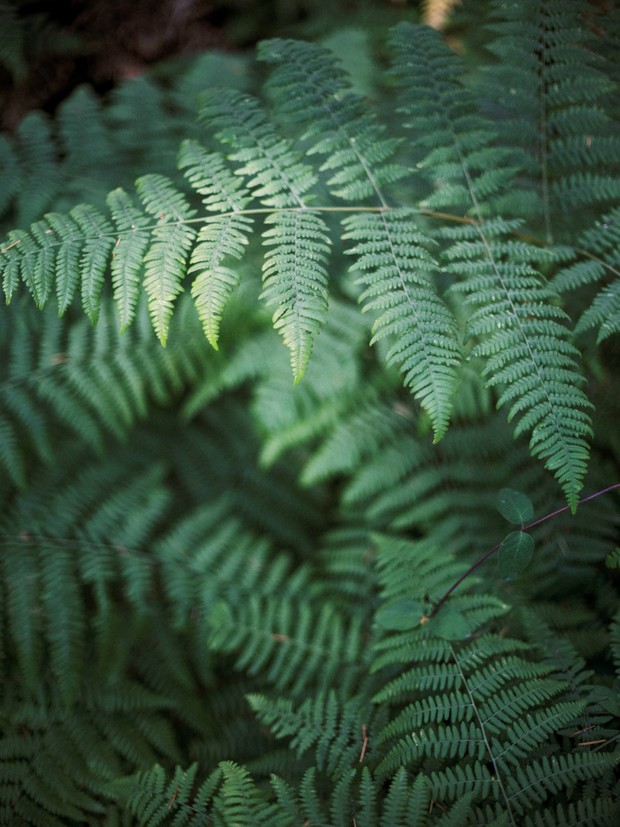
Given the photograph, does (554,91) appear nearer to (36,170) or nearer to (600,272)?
(600,272)

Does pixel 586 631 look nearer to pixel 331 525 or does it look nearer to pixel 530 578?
pixel 530 578

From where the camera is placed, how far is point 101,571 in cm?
263

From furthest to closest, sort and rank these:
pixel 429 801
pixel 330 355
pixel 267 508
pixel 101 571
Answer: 1. pixel 267 508
2. pixel 330 355
3. pixel 101 571
4. pixel 429 801

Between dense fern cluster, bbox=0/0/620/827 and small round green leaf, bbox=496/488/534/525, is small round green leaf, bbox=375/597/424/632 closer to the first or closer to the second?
dense fern cluster, bbox=0/0/620/827

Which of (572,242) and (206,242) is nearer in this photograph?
(206,242)

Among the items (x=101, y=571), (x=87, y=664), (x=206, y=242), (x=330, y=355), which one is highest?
(x=206, y=242)

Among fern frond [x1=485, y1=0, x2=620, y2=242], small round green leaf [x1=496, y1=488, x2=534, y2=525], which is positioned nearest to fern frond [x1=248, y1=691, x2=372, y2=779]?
small round green leaf [x1=496, y1=488, x2=534, y2=525]

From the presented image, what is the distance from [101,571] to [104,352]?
1.10 metres

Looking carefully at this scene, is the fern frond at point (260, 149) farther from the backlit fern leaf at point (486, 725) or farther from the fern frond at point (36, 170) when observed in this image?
the backlit fern leaf at point (486, 725)

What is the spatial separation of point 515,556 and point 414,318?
32.6 inches

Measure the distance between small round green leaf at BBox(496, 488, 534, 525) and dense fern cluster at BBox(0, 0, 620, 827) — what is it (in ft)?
0.04

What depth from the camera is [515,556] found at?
177 centimetres

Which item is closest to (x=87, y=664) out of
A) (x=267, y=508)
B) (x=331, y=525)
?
(x=267, y=508)

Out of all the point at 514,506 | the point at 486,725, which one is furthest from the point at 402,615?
the point at 514,506
